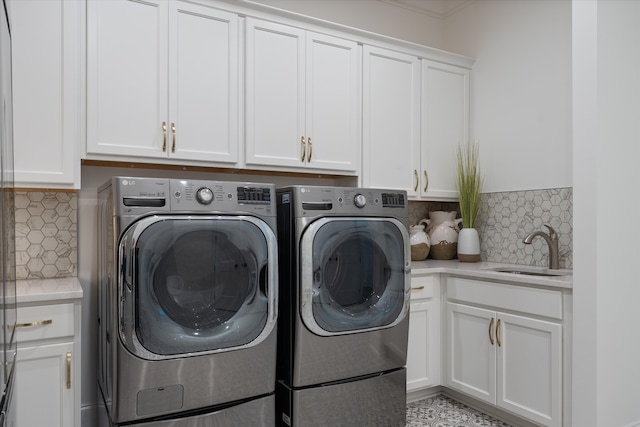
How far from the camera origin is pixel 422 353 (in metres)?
2.90

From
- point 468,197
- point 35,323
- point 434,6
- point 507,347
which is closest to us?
point 35,323

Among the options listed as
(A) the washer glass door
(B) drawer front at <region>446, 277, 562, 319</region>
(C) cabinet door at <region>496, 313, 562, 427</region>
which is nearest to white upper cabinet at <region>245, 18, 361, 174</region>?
(A) the washer glass door

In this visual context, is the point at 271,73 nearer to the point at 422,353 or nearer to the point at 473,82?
the point at 473,82

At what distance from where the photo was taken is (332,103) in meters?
2.86

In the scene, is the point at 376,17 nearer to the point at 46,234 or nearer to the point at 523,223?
the point at 523,223

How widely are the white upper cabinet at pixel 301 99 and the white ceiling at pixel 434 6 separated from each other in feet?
3.03

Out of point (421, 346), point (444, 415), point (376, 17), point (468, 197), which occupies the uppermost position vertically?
point (376, 17)

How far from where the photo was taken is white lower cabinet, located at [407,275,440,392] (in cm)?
286

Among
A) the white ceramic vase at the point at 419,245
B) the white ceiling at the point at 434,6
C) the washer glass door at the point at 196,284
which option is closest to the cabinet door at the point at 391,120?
the white ceramic vase at the point at 419,245

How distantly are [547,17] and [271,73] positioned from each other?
1786 mm

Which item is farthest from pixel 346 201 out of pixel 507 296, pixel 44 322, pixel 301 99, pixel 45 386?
pixel 45 386

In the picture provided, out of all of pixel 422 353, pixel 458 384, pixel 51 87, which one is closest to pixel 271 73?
pixel 51 87

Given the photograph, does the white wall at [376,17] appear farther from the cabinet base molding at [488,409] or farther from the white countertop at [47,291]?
the cabinet base molding at [488,409]

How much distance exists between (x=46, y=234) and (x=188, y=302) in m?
0.96
